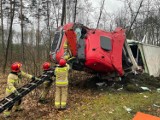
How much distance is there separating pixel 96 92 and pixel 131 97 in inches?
68.2

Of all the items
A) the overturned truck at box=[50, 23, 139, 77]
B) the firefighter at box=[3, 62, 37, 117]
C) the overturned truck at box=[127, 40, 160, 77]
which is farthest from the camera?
the overturned truck at box=[127, 40, 160, 77]

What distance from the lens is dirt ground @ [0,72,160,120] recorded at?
866 centimetres

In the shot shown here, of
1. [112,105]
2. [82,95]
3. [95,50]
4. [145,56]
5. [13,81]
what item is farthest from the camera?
[145,56]

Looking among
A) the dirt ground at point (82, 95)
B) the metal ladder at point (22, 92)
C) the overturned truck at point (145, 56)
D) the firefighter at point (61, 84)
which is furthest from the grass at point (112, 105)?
the overturned truck at point (145, 56)

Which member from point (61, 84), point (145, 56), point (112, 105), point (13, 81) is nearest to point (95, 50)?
point (61, 84)

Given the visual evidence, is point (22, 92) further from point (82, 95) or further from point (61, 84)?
point (82, 95)

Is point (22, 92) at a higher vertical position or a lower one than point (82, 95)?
higher

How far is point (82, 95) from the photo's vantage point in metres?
11.1

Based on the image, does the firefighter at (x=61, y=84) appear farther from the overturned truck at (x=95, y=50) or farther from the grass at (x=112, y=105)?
the overturned truck at (x=95, y=50)

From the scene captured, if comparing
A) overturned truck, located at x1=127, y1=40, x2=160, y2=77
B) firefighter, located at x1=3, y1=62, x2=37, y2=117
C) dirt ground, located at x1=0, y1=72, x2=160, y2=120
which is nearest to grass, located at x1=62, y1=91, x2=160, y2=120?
dirt ground, located at x1=0, y1=72, x2=160, y2=120

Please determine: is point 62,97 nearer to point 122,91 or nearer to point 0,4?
point 122,91

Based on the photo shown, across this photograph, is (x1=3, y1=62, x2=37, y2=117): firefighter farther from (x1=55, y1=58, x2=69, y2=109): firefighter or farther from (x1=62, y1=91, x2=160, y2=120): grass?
(x1=62, y1=91, x2=160, y2=120): grass

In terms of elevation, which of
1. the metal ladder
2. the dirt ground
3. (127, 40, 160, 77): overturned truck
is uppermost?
(127, 40, 160, 77): overturned truck

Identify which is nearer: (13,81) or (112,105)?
(13,81)
